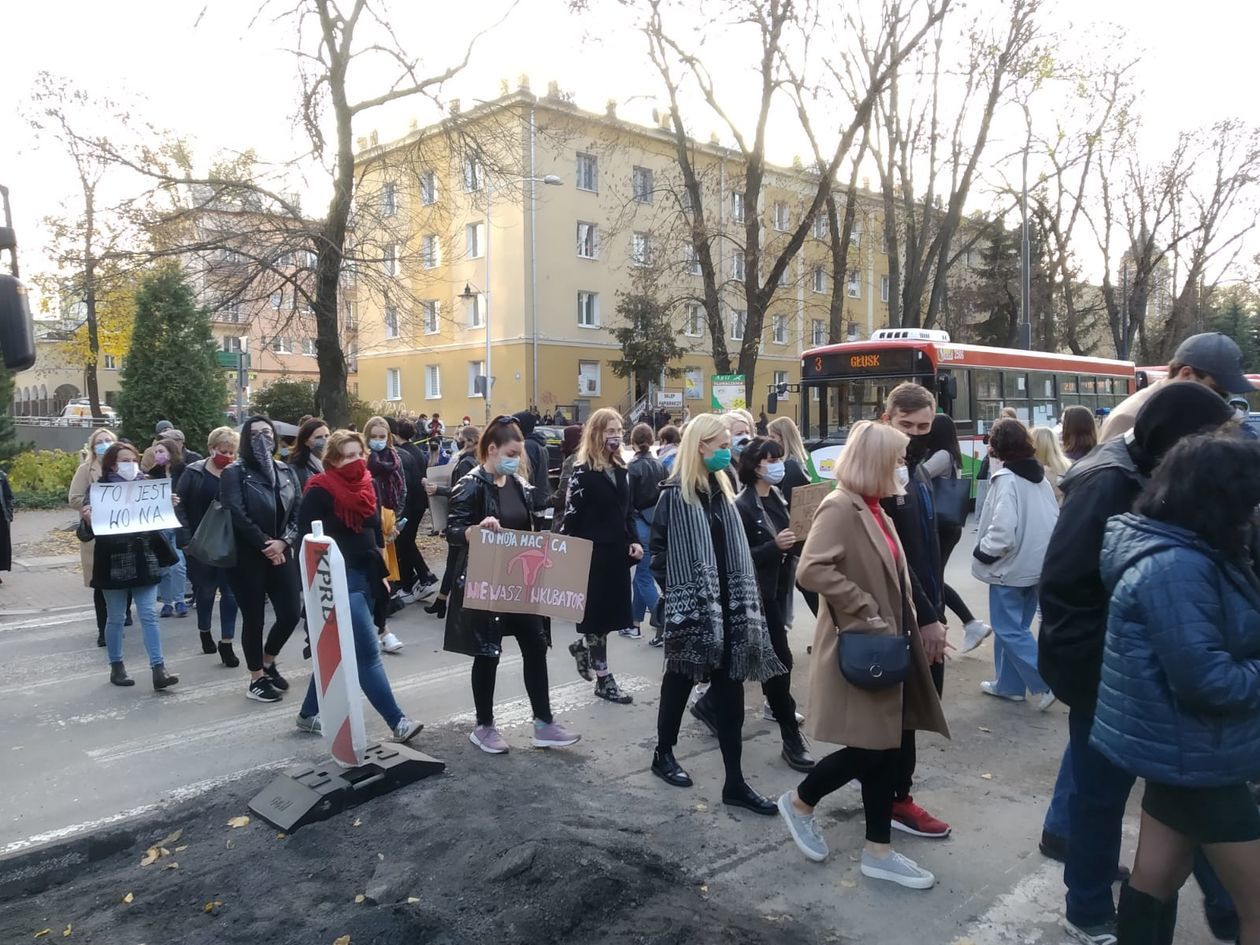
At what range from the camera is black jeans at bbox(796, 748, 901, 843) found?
3.77 m

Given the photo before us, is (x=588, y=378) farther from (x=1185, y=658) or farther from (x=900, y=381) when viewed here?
(x=1185, y=658)

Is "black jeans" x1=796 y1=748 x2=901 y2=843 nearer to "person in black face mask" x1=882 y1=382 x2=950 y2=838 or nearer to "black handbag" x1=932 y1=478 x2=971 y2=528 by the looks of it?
"person in black face mask" x1=882 y1=382 x2=950 y2=838

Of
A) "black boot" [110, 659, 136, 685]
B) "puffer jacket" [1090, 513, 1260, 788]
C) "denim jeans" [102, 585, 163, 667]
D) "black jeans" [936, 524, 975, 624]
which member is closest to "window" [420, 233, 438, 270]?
"denim jeans" [102, 585, 163, 667]

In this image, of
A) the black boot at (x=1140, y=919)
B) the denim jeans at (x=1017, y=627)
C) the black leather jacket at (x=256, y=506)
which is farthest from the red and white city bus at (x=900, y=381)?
the black boot at (x=1140, y=919)

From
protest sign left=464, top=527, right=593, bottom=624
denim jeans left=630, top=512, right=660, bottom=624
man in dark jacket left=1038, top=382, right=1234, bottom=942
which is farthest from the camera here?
denim jeans left=630, top=512, right=660, bottom=624

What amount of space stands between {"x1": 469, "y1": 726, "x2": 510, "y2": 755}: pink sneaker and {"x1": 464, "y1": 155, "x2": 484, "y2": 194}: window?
1357 centimetres

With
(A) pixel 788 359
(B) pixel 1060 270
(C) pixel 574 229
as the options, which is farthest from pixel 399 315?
(A) pixel 788 359

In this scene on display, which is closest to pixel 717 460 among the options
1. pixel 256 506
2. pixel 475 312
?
pixel 256 506

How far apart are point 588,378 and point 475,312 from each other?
18.9ft

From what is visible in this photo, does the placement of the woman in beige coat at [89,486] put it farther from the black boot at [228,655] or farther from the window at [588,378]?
the window at [588,378]

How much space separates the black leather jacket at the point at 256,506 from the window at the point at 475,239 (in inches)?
1313

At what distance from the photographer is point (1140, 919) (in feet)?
9.32

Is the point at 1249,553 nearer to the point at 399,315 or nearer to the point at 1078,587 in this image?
the point at 1078,587

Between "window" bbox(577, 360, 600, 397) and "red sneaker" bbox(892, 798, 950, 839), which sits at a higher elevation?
"window" bbox(577, 360, 600, 397)
